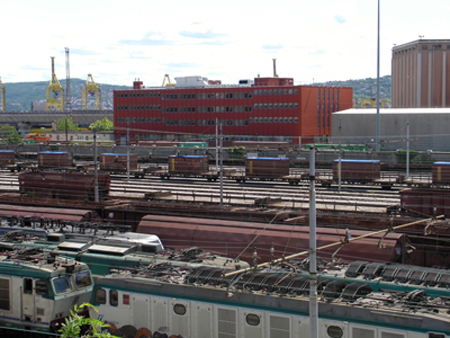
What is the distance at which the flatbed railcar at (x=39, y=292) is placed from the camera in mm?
18391

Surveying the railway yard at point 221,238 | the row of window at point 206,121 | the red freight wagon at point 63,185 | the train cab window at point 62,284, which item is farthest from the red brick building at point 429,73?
the train cab window at point 62,284

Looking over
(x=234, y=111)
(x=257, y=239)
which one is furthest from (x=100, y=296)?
(x=234, y=111)

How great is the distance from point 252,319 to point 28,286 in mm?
7763

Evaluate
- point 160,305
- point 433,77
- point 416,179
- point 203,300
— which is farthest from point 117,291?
point 433,77

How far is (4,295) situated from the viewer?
19.1 m

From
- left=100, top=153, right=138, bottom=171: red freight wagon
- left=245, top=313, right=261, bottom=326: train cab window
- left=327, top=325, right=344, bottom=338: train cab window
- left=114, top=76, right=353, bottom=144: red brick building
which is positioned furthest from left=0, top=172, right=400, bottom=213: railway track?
left=114, top=76, right=353, bottom=144: red brick building

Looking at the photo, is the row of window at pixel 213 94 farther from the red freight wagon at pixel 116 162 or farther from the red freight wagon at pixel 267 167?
the red freight wagon at pixel 267 167

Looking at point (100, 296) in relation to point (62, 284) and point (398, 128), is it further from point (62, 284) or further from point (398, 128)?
point (398, 128)

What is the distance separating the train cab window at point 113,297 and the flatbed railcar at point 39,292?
2.14 meters

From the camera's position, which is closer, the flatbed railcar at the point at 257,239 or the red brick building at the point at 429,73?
the flatbed railcar at the point at 257,239

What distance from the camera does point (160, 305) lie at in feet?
54.6

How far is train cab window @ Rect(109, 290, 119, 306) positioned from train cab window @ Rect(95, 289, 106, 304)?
8.8 inches

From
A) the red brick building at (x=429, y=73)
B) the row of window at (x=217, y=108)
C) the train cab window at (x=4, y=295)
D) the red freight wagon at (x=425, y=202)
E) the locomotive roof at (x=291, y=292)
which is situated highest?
the red brick building at (x=429, y=73)

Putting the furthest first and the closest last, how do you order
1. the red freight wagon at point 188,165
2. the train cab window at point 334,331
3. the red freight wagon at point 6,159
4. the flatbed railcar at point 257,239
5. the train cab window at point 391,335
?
the red freight wagon at point 6,159 → the red freight wagon at point 188,165 → the flatbed railcar at point 257,239 → the train cab window at point 334,331 → the train cab window at point 391,335
